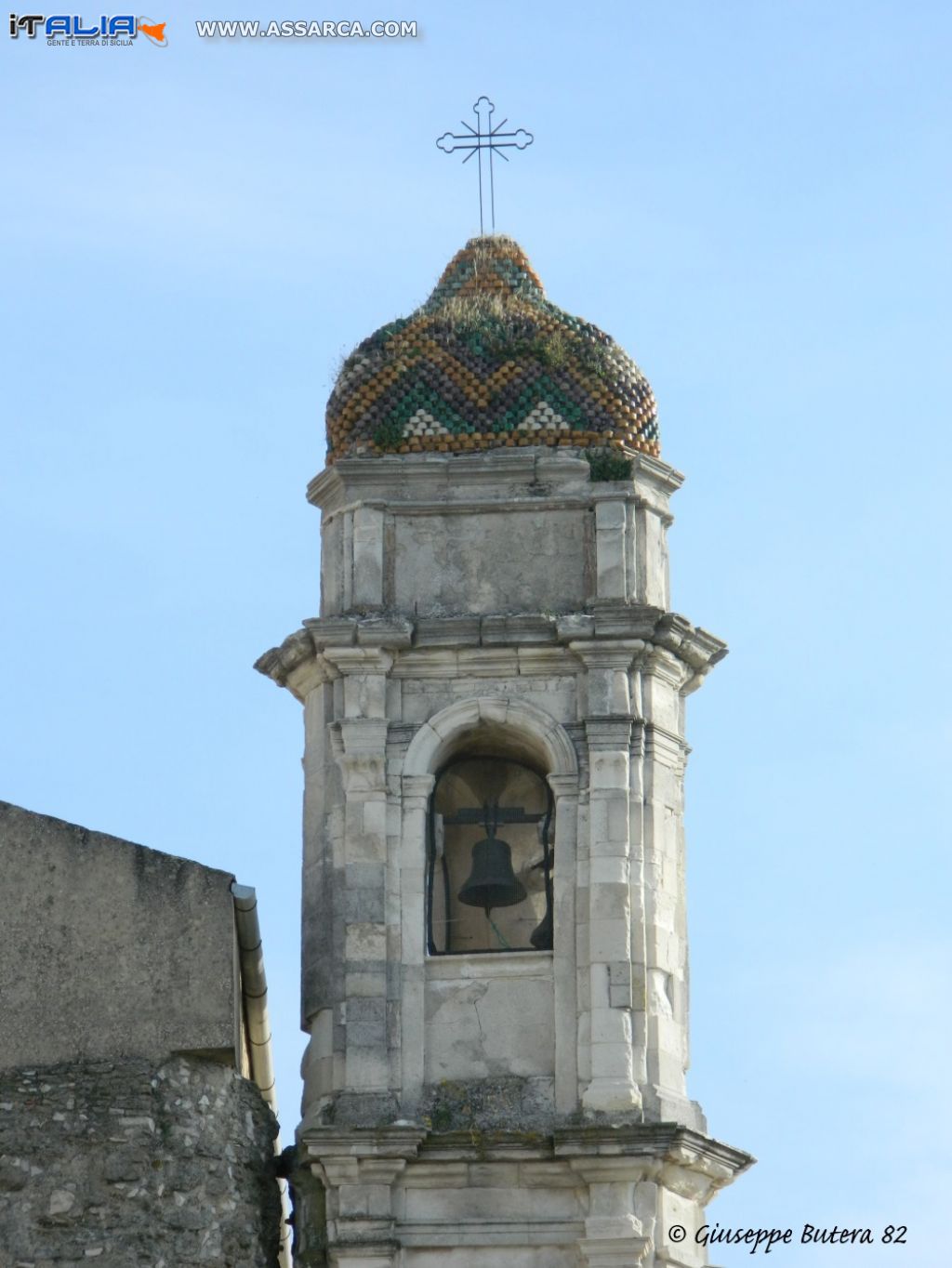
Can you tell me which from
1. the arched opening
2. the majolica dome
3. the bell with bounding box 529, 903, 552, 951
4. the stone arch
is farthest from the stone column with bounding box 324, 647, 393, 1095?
the majolica dome

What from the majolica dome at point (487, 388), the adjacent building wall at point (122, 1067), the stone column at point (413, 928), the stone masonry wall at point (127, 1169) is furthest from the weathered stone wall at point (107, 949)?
the majolica dome at point (487, 388)

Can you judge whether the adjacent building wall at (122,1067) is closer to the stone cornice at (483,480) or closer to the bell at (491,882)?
the bell at (491,882)

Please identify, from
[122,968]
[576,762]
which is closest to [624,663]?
[576,762]

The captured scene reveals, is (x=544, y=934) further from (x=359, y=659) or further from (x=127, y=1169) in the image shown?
(x=127, y=1169)

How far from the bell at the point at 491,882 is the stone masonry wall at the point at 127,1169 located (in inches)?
87.0

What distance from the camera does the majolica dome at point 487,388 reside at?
79.6 ft

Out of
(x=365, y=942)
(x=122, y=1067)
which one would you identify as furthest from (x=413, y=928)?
(x=122, y=1067)

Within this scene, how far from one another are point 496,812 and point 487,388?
2.76m

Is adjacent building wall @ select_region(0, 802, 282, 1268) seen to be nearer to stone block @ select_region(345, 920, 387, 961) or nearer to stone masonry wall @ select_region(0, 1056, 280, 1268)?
stone masonry wall @ select_region(0, 1056, 280, 1268)

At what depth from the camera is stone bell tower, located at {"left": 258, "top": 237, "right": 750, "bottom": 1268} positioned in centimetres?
2194

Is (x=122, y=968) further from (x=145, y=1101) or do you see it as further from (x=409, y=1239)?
(x=409, y=1239)

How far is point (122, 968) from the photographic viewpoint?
21781mm

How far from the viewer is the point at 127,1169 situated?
21125mm

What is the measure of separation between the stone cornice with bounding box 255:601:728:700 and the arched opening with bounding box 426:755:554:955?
0.59 meters
